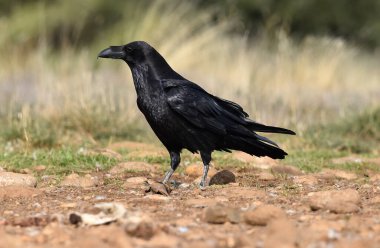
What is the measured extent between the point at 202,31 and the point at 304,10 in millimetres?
8497

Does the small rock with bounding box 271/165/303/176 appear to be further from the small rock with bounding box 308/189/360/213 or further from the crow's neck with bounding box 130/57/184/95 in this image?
the small rock with bounding box 308/189/360/213

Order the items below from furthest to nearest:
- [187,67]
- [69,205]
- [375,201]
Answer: [187,67], [375,201], [69,205]

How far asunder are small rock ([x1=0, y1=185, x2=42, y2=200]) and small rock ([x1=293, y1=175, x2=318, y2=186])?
6.75ft

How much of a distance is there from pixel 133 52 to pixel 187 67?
27.2 feet

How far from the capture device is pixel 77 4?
18.5 m

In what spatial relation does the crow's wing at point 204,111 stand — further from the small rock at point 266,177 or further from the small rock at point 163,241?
the small rock at point 163,241

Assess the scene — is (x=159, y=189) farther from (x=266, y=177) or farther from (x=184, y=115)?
(x=266, y=177)

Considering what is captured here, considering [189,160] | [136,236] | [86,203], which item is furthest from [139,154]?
[136,236]

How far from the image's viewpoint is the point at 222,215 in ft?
12.8

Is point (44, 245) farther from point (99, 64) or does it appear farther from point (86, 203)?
point (99, 64)

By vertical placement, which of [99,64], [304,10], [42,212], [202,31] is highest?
[304,10]

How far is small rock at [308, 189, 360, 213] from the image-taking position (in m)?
4.26

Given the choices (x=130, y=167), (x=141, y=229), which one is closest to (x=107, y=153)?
(x=130, y=167)

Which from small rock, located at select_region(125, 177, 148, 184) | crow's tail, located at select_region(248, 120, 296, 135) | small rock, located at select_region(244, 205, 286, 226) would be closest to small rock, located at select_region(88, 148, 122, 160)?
small rock, located at select_region(125, 177, 148, 184)
